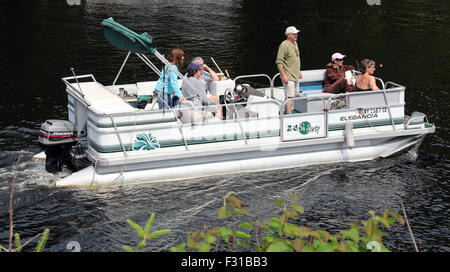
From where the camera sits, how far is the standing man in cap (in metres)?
12.0

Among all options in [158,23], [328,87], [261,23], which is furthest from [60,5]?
[328,87]

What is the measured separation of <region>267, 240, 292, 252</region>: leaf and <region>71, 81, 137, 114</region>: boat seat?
20.0ft

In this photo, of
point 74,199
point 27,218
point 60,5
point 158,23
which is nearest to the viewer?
point 27,218

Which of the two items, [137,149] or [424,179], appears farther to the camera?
[424,179]

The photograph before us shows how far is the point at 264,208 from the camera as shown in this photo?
10156 mm

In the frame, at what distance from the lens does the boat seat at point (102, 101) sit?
1049 cm

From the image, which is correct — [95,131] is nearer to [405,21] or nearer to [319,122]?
[319,122]

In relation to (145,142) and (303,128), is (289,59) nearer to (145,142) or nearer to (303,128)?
(303,128)

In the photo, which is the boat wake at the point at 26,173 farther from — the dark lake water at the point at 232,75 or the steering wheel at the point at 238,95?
the steering wheel at the point at 238,95

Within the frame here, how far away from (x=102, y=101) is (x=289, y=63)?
3.55m

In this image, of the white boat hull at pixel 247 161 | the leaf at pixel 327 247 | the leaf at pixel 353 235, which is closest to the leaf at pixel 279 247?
the leaf at pixel 327 247

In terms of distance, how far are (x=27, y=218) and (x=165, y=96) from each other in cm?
303

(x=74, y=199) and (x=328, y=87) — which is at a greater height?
(x=328, y=87)

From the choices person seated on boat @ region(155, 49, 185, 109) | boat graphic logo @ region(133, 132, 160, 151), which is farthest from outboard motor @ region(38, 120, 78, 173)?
person seated on boat @ region(155, 49, 185, 109)
